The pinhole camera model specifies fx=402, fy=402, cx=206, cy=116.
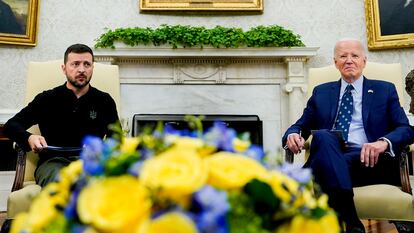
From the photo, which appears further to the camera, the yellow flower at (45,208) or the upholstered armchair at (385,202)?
the upholstered armchair at (385,202)

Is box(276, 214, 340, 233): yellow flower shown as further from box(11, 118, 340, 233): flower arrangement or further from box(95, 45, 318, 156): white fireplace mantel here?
box(95, 45, 318, 156): white fireplace mantel

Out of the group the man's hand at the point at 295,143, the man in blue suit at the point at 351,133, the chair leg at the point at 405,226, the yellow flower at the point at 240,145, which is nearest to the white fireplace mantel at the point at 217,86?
the man in blue suit at the point at 351,133

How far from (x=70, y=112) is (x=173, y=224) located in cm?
191

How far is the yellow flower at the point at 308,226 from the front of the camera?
505mm

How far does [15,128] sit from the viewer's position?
2039mm

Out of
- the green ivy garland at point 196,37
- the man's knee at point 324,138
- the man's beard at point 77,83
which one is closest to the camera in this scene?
the man's knee at point 324,138

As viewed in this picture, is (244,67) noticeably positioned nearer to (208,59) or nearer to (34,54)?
(208,59)

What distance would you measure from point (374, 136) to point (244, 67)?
2.07m

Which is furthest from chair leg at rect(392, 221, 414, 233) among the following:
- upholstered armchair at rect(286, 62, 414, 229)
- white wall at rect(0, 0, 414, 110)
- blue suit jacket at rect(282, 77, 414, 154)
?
white wall at rect(0, 0, 414, 110)

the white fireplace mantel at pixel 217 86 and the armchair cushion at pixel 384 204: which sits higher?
the white fireplace mantel at pixel 217 86

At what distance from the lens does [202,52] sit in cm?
387

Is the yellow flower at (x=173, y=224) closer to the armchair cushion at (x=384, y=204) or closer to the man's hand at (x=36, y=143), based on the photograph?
the armchair cushion at (x=384, y=204)

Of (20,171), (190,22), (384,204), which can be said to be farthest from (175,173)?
(190,22)

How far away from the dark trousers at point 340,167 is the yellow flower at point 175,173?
1273 mm
